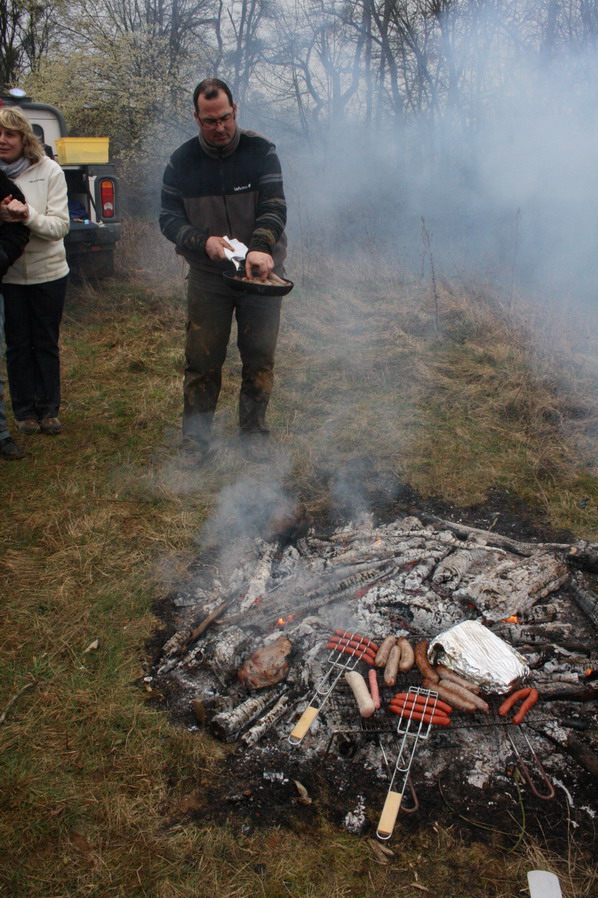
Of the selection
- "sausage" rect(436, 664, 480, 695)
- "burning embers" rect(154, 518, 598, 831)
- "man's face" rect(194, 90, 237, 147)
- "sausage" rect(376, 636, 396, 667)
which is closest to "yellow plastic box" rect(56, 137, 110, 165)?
"man's face" rect(194, 90, 237, 147)

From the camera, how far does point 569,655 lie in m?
2.61

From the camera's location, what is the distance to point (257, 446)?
13.8 feet

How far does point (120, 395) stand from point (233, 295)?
1951 mm

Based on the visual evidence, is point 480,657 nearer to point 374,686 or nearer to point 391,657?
point 391,657

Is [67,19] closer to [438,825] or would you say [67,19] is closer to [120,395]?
[120,395]

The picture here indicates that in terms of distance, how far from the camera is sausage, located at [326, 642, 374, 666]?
253 cm

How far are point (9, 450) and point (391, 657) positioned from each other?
10.0ft

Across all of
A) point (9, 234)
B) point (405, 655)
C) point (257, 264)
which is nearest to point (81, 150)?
point (9, 234)

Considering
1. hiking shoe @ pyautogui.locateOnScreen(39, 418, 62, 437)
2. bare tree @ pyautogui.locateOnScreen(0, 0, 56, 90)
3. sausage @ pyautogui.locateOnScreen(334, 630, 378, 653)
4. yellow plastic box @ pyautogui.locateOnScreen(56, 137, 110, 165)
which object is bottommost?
sausage @ pyautogui.locateOnScreen(334, 630, 378, 653)


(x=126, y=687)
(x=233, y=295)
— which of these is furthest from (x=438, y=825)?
(x=233, y=295)

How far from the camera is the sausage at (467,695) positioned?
7.61ft

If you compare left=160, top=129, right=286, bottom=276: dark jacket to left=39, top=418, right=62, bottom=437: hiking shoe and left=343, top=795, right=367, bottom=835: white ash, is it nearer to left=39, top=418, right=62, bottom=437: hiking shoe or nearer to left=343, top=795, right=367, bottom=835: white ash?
left=39, top=418, right=62, bottom=437: hiking shoe

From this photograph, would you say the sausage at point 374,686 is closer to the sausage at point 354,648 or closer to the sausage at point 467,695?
the sausage at point 354,648

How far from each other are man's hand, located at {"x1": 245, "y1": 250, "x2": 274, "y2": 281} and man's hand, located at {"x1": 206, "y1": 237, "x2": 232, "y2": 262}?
0.16m
